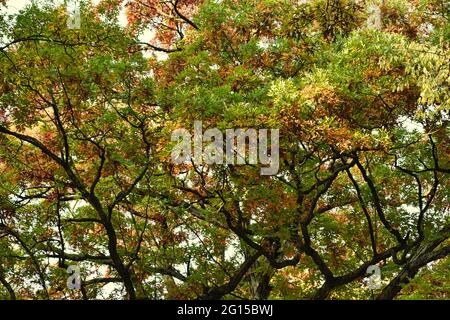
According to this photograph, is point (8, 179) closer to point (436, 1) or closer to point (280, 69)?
point (280, 69)

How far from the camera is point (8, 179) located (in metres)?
11.2

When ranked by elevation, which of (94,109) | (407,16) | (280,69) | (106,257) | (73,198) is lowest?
(106,257)

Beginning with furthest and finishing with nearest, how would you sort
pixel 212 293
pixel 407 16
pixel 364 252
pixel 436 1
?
pixel 364 252
pixel 212 293
pixel 407 16
pixel 436 1

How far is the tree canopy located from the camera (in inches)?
312

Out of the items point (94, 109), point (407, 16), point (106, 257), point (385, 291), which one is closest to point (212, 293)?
point (106, 257)

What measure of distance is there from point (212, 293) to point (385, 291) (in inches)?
139

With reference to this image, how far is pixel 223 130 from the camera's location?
8.02m

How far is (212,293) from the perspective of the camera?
1188 centimetres

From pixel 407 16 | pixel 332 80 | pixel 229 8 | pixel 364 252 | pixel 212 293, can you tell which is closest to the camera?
pixel 332 80

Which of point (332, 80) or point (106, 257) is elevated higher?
point (332, 80)

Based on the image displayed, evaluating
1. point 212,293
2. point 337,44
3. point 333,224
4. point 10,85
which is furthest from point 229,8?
point 212,293

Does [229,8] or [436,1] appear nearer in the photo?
[436,1]

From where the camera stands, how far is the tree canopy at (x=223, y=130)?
7.92 meters

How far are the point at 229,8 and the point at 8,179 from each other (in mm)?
5520
